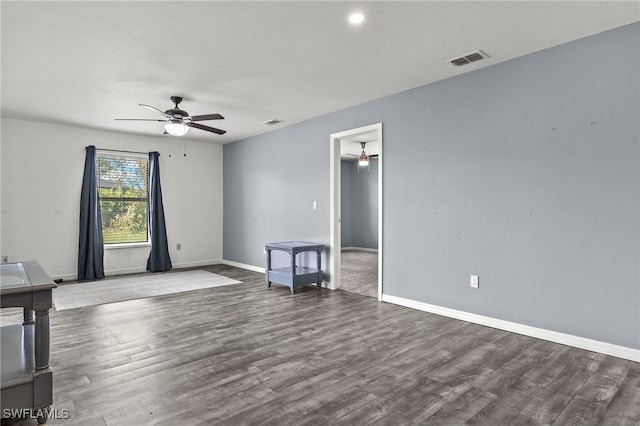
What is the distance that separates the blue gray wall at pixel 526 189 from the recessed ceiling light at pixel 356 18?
160cm

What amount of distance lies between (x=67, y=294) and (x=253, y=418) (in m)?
4.29

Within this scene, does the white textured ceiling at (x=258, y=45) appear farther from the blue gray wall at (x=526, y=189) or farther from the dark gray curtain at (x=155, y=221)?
the dark gray curtain at (x=155, y=221)

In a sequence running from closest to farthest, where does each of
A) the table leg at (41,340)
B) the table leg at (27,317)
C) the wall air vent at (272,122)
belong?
the table leg at (41,340), the table leg at (27,317), the wall air vent at (272,122)

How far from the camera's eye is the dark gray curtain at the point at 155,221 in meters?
6.79

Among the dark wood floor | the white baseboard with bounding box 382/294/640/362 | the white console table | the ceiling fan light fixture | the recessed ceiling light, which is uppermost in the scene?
the recessed ceiling light

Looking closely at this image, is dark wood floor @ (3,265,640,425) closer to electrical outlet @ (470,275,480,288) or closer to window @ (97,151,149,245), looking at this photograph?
electrical outlet @ (470,275,480,288)

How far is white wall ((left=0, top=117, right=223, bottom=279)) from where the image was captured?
5551mm

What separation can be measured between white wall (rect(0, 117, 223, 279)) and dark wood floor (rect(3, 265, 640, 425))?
99.1 inches

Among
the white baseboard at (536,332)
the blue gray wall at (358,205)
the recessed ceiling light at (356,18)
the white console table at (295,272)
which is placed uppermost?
the recessed ceiling light at (356,18)

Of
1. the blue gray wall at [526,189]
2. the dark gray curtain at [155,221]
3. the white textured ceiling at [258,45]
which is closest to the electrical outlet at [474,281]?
the blue gray wall at [526,189]

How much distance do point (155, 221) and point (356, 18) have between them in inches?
219

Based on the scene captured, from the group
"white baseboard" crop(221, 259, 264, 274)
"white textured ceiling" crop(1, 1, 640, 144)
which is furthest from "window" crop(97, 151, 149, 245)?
"white textured ceiling" crop(1, 1, 640, 144)

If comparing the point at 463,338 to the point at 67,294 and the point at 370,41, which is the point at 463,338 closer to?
the point at 370,41

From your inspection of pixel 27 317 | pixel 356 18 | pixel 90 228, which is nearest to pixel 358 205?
pixel 90 228
